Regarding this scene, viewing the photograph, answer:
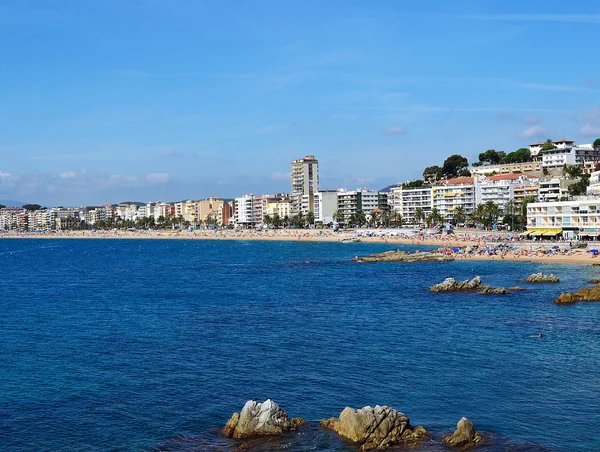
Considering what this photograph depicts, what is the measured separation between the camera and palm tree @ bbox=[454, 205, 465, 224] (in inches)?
4894

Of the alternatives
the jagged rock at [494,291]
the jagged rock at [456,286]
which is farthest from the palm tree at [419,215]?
the jagged rock at [494,291]

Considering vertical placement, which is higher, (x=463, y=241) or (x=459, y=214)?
(x=459, y=214)

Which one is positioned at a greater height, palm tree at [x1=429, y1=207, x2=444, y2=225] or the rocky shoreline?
palm tree at [x1=429, y1=207, x2=444, y2=225]

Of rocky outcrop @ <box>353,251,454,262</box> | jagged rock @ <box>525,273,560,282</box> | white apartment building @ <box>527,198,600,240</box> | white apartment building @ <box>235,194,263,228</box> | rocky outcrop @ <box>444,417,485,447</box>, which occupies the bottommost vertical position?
rocky outcrop @ <box>444,417,485,447</box>

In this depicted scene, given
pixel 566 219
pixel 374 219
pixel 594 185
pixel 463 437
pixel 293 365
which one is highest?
pixel 594 185

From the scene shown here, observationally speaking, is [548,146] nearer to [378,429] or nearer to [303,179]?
[303,179]

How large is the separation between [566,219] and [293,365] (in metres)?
66.4

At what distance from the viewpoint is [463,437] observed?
1669 cm

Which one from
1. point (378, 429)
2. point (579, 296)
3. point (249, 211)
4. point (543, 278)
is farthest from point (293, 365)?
point (249, 211)

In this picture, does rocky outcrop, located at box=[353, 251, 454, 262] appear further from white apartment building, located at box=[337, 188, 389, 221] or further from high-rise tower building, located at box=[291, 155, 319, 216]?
high-rise tower building, located at box=[291, 155, 319, 216]

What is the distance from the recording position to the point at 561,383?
71.2 ft

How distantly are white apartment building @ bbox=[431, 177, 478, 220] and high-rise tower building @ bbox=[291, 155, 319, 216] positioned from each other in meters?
45.1

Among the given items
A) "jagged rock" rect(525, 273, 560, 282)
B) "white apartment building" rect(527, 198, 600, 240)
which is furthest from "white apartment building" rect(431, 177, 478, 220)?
"jagged rock" rect(525, 273, 560, 282)

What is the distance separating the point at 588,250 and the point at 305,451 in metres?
59.3
